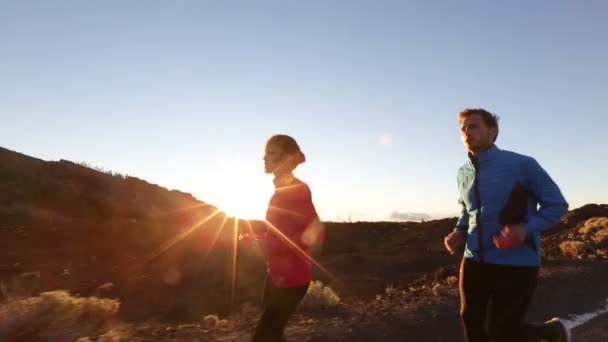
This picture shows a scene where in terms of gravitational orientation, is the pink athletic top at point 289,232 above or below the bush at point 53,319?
above

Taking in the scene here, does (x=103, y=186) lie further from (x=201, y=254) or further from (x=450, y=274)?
(x=450, y=274)

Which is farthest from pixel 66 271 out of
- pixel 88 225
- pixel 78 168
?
pixel 78 168

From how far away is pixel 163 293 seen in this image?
1341 cm

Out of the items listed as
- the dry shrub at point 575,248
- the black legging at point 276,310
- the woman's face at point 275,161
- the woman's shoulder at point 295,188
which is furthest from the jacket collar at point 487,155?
the dry shrub at point 575,248

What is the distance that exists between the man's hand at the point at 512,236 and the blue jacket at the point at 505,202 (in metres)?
0.07

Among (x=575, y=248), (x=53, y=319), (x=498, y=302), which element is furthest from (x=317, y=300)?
(x=575, y=248)

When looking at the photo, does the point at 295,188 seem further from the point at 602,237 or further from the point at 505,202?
the point at 602,237

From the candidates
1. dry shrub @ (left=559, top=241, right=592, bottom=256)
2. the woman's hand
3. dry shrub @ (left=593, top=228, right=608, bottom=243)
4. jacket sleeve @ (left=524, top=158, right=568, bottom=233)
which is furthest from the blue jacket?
dry shrub @ (left=593, top=228, right=608, bottom=243)

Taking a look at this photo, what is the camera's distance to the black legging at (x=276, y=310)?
348cm

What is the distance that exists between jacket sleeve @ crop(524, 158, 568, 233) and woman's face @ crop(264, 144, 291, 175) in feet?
5.19

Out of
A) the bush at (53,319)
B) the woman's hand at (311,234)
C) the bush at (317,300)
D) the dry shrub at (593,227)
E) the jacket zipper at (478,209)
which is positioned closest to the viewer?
the woman's hand at (311,234)

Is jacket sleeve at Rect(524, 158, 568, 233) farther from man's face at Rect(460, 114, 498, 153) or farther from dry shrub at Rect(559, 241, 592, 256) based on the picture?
dry shrub at Rect(559, 241, 592, 256)

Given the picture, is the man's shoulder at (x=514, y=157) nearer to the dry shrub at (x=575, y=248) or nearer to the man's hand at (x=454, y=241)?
the man's hand at (x=454, y=241)

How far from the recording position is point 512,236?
135 inches
